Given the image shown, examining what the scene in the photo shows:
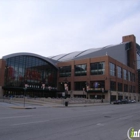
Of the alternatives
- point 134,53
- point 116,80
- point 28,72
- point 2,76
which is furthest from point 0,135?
point 134,53

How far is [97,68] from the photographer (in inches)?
3002

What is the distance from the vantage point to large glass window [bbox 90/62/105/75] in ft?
246

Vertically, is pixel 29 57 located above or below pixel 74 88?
above

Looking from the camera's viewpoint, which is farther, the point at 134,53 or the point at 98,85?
the point at 134,53

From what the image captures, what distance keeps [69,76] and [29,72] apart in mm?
19319

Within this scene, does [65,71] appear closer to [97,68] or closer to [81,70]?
[81,70]

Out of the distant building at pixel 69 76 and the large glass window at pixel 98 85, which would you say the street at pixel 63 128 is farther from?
the large glass window at pixel 98 85

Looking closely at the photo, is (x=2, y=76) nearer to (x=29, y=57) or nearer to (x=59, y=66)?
(x=29, y=57)

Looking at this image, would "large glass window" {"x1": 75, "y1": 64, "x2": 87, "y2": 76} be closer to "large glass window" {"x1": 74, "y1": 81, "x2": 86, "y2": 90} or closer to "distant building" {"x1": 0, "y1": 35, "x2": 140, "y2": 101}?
"distant building" {"x1": 0, "y1": 35, "x2": 140, "y2": 101}

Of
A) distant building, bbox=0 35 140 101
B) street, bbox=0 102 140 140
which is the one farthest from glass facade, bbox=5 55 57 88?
street, bbox=0 102 140 140

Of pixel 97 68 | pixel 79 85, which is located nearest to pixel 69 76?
pixel 79 85

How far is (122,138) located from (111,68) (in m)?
70.2

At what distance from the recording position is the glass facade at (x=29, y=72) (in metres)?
65.6

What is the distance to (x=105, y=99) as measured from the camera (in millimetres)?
71562
